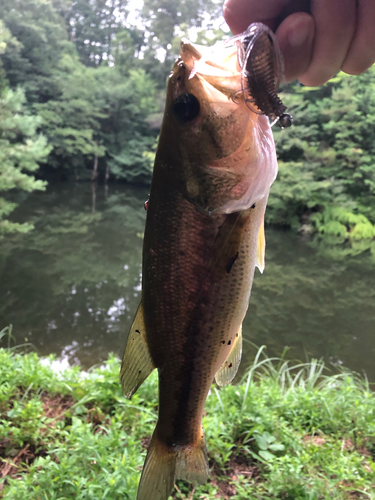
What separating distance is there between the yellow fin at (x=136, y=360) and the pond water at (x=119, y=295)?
3.89 m

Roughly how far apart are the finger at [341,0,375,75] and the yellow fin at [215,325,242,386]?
1.12 meters

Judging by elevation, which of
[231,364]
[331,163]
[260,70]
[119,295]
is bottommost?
[119,295]

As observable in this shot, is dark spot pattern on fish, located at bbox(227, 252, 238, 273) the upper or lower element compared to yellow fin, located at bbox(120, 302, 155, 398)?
upper

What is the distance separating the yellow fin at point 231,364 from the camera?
1.21 m

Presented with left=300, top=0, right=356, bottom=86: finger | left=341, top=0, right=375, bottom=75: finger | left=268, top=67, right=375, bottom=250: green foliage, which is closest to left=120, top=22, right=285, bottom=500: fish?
left=300, top=0, right=356, bottom=86: finger

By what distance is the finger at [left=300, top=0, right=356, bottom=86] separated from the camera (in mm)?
1102

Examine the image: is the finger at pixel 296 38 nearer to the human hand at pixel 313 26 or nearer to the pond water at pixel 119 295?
the human hand at pixel 313 26

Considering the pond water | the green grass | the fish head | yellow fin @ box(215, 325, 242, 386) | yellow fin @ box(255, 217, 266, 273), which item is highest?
the fish head

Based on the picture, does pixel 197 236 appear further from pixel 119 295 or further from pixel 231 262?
pixel 119 295

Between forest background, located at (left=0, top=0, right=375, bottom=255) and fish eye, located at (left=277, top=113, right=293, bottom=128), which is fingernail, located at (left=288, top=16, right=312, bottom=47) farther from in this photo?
forest background, located at (left=0, top=0, right=375, bottom=255)

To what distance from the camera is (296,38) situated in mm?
1091

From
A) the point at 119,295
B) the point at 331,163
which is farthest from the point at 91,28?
the point at 119,295

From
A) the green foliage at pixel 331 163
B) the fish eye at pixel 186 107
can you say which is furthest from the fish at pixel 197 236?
the green foliage at pixel 331 163

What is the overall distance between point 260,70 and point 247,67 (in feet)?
0.12
